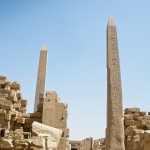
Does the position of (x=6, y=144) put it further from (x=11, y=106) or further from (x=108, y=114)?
(x=108, y=114)

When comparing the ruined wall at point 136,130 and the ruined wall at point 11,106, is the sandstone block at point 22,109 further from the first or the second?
the ruined wall at point 136,130

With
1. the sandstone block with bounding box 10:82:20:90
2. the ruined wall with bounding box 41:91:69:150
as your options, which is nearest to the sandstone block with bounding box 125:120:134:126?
the ruined wall with bounding box 41:91:69:150

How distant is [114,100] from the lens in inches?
409

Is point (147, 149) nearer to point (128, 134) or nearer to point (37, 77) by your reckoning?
point (128, 134)

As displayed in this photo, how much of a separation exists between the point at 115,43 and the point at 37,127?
5.41 meters

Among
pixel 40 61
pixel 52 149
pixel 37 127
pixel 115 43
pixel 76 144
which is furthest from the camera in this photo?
pixel 76 144

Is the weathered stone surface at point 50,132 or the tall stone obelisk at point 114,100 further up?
the tall stone obelisk at point 114,100

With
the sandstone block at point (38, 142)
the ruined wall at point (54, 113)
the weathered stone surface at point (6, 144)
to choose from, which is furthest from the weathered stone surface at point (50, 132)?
the ruined wall at point (54, 113)

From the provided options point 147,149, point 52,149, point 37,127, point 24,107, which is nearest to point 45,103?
point 24,107

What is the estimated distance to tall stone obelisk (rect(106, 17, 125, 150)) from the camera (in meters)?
10.1

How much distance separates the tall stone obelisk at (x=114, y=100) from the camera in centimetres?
1008

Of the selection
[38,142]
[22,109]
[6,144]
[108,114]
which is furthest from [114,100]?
[6,144]

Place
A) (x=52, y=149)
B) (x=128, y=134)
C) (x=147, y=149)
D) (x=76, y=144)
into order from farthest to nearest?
(x=76, y=144) < (x=128, y=134) < (x=147, y=149) < (x=52, y=149)

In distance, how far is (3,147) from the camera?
447 cm
